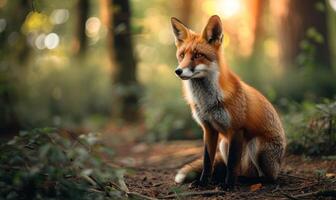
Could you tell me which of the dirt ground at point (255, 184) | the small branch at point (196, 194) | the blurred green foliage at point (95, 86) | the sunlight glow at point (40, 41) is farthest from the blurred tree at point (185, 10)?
the small branch at point (196, 194)

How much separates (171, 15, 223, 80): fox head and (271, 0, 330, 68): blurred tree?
7.26 meters

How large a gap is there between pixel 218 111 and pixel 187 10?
68.2ft

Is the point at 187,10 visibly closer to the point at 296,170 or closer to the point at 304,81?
the point at 304,81

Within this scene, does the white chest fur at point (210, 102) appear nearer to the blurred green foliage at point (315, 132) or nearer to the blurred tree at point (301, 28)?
the blurred green foliage at point (315, 132)

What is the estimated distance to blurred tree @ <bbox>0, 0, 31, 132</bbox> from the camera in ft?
37.2

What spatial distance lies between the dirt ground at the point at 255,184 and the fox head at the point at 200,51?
1238 mm

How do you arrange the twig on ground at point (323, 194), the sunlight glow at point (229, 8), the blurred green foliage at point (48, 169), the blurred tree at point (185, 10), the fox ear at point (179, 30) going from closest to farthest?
1. the blurred green foliage at point (48, 169)
2. the twig on ground at point (323, 194)
3. the fox ear at point (179, 30)
4. the blurred tree at point (185, 10)
5. the sunlight glow at point (229, 8)

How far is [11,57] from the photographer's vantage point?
13.2m

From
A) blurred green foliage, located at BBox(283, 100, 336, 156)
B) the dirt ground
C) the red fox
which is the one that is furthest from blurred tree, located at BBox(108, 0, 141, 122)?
the red fox

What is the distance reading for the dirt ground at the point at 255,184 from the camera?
5.08 meters

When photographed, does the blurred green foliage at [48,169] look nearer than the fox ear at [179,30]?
Yes

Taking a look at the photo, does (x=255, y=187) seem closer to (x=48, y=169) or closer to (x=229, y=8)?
(x=48, y=169)

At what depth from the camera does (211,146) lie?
225 inches

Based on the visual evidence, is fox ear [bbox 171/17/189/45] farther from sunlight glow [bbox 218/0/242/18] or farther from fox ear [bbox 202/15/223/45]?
sunlight glow [bbox 218/0/242/18]
